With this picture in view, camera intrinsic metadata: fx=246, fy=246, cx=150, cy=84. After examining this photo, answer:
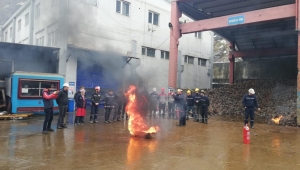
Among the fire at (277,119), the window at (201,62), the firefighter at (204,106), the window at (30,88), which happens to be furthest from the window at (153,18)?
the fire at (277,119)

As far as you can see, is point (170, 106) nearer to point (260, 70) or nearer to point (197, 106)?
point (197, 106)

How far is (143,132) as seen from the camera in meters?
7.71

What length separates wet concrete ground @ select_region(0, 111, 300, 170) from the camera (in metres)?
4.77

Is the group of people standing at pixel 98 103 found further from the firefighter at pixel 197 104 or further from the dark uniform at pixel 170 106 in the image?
the firefighter at pixel 197 104

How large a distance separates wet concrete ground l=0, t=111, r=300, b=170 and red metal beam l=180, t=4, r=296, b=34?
7398 millimetres

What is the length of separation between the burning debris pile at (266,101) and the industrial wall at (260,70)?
466cm

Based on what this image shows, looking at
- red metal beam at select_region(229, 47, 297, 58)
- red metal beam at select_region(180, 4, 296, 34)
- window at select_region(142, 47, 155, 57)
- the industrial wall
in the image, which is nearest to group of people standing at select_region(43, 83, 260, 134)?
red metal beam at select_region(180, 4, 296, 34)

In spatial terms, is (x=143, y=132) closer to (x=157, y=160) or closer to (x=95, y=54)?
(x=157, y=160)

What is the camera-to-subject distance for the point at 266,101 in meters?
16.6

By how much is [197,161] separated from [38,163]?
315 centimetres

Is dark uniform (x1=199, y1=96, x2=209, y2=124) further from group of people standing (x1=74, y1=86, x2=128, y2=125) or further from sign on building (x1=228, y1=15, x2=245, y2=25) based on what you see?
sign on building (x1=228, y1=15, x2=245, y2=25)

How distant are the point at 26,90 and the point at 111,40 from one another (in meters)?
5.40

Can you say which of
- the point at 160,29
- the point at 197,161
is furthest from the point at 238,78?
the point at 197,161

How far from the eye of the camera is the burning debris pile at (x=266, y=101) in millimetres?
13152
